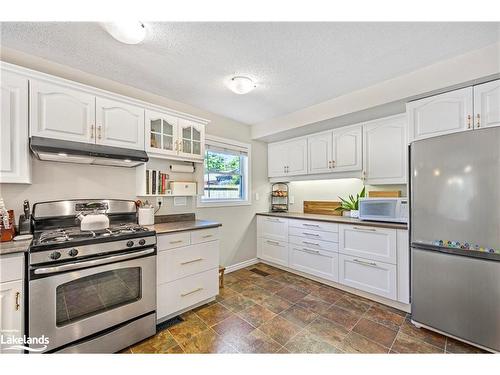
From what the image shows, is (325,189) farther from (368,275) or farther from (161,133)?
(161,133)

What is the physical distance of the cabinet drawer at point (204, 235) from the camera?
2.25 metres

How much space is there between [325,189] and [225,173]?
1.67 metres

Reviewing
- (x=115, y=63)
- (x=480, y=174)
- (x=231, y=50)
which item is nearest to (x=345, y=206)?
(x=480, y=174)

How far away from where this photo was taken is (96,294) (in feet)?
5.29

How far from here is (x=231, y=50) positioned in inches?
70.6

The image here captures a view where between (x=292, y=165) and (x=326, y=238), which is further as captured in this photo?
(x=292, y=165)

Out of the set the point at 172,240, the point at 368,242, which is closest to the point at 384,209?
the point at 368,242

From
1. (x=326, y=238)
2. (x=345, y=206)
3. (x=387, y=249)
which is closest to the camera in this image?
(x=387, y=249)

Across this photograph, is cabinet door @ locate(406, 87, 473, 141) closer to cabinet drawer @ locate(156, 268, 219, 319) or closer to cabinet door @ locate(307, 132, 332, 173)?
cabinet door @ locate(307, 132, 332, 173)

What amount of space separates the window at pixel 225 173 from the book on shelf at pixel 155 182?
0.66 m

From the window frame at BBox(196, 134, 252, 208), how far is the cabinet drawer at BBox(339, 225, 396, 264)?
63.9 inches
